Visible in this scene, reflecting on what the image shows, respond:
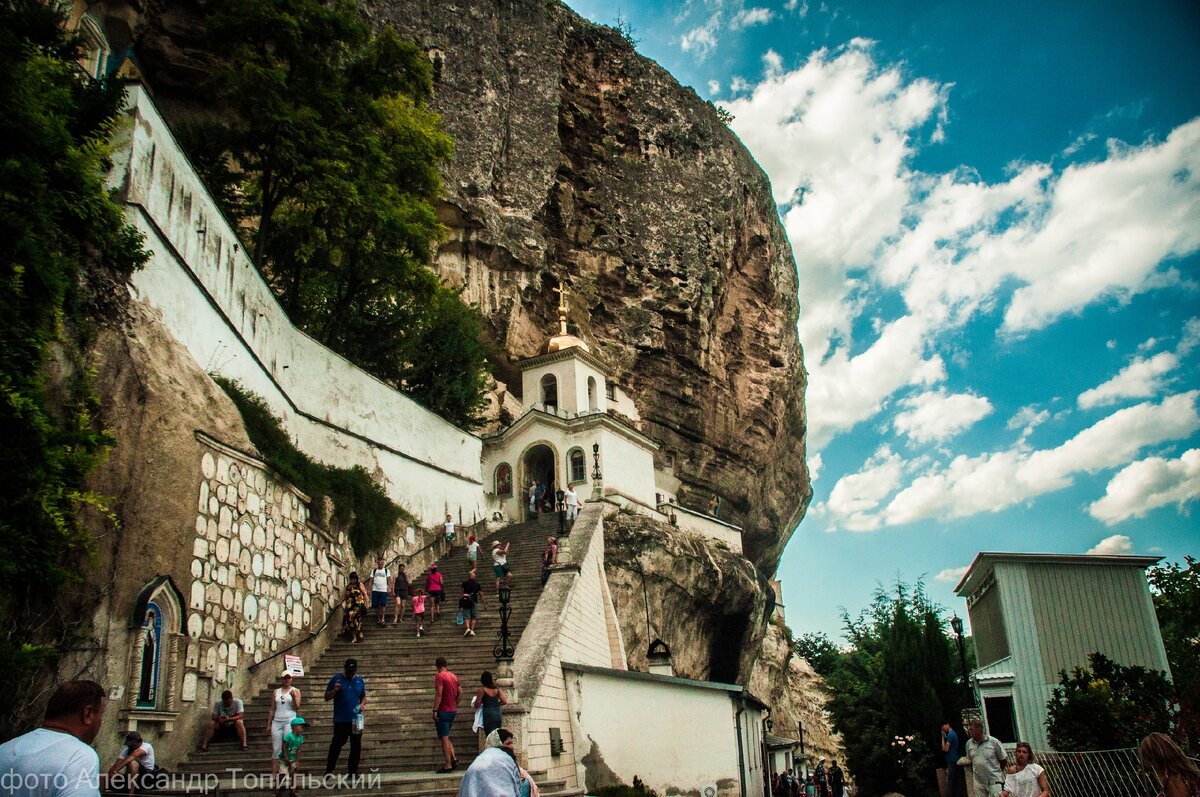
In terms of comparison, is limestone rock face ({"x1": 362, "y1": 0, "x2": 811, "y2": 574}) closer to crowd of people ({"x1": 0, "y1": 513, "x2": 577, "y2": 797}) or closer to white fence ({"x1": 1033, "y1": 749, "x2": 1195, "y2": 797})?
crowd of people ({"x1": 0, "y1": 513, "x2": 577, "y2": 797})

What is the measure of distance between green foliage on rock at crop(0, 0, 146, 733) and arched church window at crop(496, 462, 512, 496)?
19521mm

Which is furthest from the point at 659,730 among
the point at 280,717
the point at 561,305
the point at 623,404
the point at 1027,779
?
the point at 561,305

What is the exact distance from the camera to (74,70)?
11.4 m

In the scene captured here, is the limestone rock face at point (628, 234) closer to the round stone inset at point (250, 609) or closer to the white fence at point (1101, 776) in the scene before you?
the round stone inset at point (250, 609)

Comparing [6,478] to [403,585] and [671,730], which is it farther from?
[671,730]

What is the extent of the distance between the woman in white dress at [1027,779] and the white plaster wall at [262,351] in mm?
11676

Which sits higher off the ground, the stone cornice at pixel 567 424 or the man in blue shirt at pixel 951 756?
the stone cornice at pixel 567 424

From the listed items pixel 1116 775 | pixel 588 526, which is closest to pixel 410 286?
pixel 588 526

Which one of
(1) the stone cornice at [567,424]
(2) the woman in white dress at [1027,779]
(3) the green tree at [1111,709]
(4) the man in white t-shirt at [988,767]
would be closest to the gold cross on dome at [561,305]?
(1) the stone cornice at [567,424]

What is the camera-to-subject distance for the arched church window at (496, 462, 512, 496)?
97.8ft

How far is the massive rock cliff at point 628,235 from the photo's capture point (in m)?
35.5

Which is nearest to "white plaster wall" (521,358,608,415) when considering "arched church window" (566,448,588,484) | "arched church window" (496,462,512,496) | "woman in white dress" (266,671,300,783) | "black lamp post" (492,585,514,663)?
"arched church window" (566,448,588,484)

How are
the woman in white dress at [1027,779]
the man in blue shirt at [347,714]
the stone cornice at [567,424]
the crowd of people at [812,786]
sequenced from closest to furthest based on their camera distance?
1. the woman in white dress at [1027,779]
2. the man in blue shirt at [347,714]
3. the crowd of people at [812,786]
4. the stone cornice at [567,424]

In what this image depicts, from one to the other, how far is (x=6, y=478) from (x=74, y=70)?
230 inches
